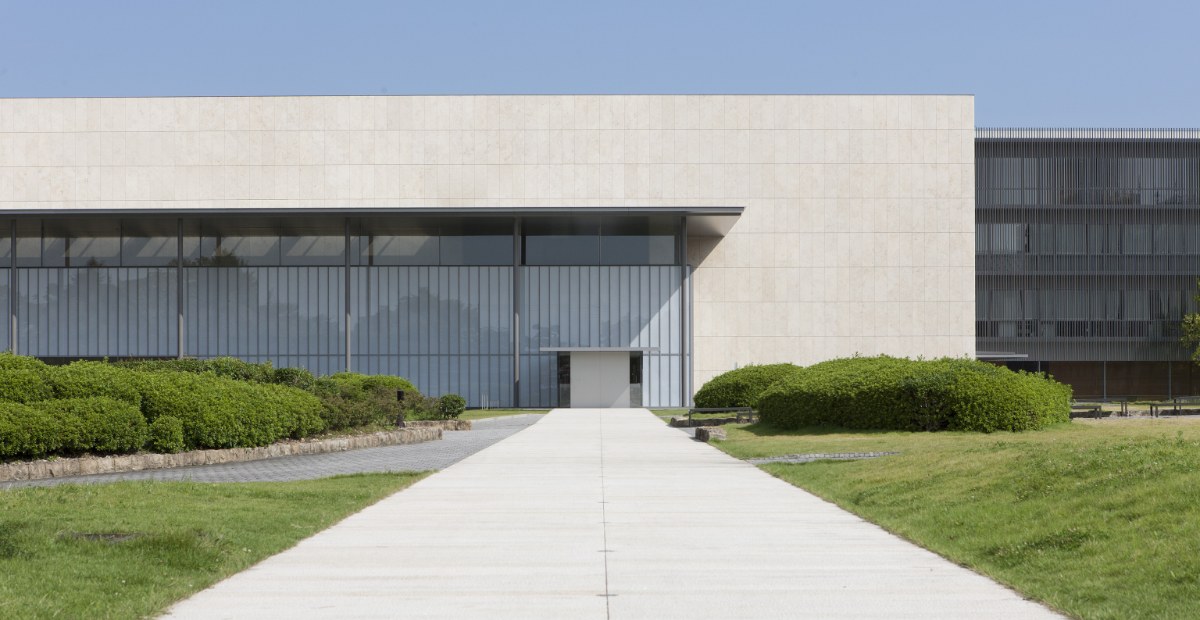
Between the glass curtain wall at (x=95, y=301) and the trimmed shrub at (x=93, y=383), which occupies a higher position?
the glass curtain wall at (x=95, y=301)

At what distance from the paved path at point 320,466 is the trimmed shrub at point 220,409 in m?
0.66

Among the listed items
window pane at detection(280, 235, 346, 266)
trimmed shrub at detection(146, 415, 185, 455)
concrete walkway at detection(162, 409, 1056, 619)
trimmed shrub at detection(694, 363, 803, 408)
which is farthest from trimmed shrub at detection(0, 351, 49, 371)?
window pane at detection(280, 235, 346, 266)

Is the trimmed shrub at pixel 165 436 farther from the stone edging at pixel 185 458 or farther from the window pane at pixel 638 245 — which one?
the window pane at pixel 638 245

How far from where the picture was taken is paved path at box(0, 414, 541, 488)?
17.6 meters

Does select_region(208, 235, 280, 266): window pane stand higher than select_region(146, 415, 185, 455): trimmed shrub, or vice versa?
select_region(208, 235, 280, 266): window pane

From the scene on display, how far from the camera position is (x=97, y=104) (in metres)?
58.2

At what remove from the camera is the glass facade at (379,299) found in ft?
182

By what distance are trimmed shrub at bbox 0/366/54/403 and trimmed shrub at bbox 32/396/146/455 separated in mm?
443

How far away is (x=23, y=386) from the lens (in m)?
19.1

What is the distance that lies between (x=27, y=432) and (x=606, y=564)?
11.5m

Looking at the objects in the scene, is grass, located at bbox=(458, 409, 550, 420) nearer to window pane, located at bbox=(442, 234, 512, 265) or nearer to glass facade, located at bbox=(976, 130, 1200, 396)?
window pane, located at bbox=(442, 234, 512, 265)

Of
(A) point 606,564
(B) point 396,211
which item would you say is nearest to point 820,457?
(A) point 606,564

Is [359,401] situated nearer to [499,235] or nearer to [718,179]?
[499,235]

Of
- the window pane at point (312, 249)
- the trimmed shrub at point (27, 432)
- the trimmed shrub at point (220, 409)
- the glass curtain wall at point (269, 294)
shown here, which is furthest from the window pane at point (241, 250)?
the trimmed shrub at point (27, 432)
